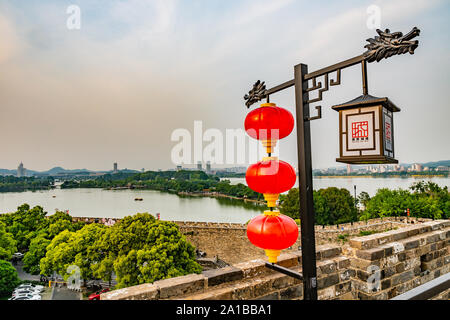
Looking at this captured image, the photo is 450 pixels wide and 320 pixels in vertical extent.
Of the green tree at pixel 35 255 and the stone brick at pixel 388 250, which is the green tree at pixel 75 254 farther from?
the stone brick at pixel 388 250

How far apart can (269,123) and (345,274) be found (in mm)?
1751

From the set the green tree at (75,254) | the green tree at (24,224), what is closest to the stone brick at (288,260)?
the green tree at (75,254)

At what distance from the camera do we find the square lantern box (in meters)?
1.58

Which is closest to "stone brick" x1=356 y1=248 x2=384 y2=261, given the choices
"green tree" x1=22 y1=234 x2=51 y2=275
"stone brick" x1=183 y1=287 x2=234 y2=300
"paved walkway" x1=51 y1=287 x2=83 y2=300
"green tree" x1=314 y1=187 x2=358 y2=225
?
"stone brick" x1=183 y1=287 x2=234 y2=300

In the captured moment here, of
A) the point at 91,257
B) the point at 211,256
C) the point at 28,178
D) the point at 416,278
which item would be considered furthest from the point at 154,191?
the point at 416,278

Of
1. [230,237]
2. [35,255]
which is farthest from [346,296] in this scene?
[35,255]

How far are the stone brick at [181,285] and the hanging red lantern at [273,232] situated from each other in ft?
1.61

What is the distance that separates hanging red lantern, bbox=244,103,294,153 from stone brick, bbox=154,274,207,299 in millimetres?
1022

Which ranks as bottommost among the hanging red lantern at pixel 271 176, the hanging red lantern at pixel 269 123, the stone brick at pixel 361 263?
the stone brick at pixel 361 263

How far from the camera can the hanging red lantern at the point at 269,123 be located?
5.92 feet

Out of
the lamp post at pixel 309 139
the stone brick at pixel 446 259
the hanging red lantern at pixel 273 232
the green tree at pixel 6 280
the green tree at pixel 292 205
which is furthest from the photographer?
the green tree at pixel 292 205

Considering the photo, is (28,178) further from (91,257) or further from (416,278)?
(416,278)
